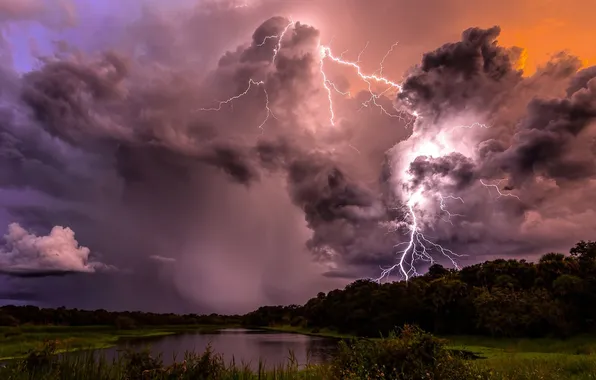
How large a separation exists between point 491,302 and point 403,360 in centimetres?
6633

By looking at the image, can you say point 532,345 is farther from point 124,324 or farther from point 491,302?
point 124,324

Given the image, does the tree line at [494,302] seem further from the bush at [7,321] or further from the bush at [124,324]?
the bush at [7,321]

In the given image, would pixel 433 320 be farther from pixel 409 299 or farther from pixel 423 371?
pixel 423 371

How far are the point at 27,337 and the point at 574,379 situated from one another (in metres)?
80.2

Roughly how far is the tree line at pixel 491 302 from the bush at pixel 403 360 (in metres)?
46.0

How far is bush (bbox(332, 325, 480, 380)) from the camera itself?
47.6 ft

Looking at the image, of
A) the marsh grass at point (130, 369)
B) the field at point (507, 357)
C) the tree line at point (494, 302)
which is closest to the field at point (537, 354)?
the field at point (507, 357)

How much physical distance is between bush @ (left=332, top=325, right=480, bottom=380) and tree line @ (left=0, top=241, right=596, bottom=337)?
45955mm

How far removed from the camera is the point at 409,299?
9150cm

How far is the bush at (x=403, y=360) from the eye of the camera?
1451 cm

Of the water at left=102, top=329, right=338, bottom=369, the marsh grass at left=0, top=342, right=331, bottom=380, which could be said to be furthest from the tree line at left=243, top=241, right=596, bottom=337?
the marsh grass at left=0, top=342, right=331, bottom=380

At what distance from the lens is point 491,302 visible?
73875mm

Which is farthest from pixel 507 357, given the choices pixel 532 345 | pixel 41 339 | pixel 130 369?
pixel 41 339

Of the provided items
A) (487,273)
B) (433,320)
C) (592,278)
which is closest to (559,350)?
(592,278)
